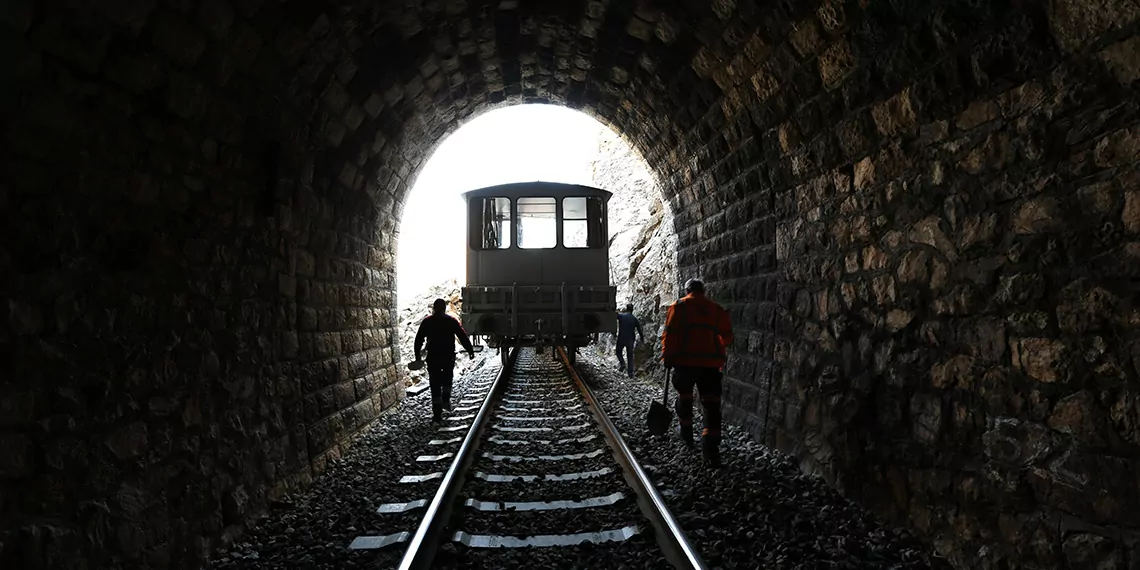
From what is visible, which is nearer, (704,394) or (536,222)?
(704,394)

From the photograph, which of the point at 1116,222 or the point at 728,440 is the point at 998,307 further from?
the point at 728,440

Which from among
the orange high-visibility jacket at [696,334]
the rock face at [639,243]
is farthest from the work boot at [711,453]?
the rock face at [639,243]

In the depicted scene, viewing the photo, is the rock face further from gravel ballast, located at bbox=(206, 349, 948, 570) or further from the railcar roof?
gravel ballast, located at bbox=(206, 349, 948, 570)

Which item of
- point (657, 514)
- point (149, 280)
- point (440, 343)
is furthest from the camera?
point (440, 343)

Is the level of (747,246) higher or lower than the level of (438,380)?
higher

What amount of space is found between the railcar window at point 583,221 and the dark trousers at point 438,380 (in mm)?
4669

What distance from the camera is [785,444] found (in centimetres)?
538

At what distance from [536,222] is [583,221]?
34.7 inches

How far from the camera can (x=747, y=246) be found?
6.43 meters

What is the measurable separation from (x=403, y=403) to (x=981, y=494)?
272 inches

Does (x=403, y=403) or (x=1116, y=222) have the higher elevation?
(x=1116, y=222)

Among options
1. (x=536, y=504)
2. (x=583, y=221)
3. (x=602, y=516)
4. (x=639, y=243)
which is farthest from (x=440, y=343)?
(x=639, y=243)

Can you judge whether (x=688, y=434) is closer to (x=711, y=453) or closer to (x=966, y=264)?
(x=711, y=453)

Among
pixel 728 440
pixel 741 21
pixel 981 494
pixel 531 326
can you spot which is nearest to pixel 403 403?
pixel 531 326
